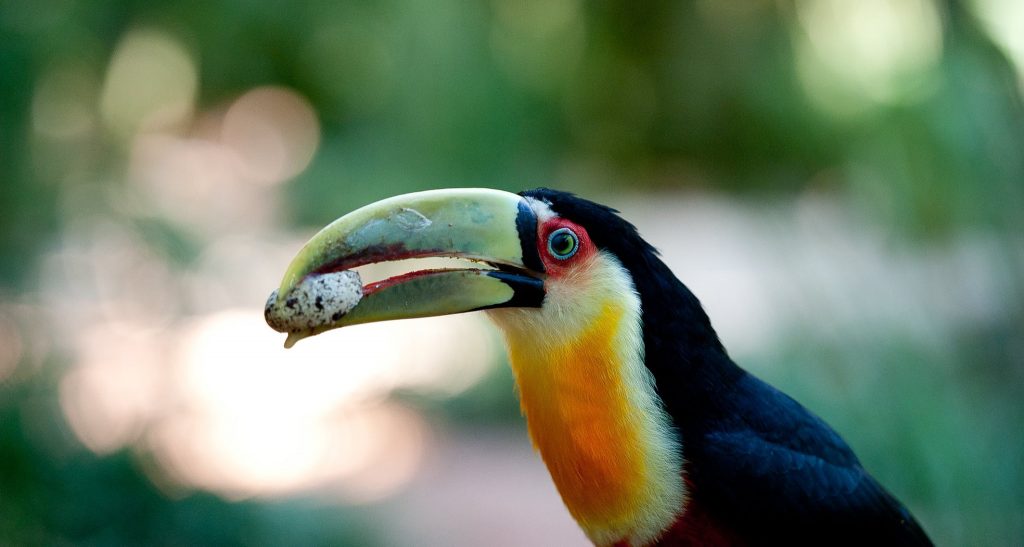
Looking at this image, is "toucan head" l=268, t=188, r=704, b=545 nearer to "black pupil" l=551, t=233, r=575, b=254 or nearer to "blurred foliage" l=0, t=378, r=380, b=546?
"black pupil" l=551, t=233, r=575, b=254

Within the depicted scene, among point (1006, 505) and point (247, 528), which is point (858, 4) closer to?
point (1006, 505)

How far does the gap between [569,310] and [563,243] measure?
129 mm

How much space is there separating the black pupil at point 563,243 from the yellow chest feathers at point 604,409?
61 millimetres

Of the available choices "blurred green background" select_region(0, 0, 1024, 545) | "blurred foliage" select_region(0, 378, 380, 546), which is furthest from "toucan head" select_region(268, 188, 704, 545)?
"blurred foliage" select_region(0, 378, 380, 546)

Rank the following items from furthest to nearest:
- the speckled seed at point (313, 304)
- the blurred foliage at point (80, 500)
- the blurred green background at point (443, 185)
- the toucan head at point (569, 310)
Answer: the blurred green background at point (443, 185) < the blurred foliage at point (80, 500) < the toucan head at point (569, 310) < the speckled seed at point (313, 304)

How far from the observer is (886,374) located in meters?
4.26

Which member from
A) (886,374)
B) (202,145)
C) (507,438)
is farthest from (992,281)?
(202,145)

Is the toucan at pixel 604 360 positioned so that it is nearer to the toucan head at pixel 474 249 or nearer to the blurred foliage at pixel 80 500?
the toucan head at pixel 474 249

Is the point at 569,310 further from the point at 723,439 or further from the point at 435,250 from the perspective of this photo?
the point at 723,439

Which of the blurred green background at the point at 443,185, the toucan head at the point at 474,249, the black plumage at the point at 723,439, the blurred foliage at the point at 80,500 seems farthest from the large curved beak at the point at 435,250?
the blurred foliage at the point at 80,500

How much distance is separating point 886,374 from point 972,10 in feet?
5.84

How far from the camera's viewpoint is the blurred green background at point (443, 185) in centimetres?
427

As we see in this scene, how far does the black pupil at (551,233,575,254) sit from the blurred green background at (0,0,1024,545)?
2.59 metres

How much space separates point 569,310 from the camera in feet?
6.21
